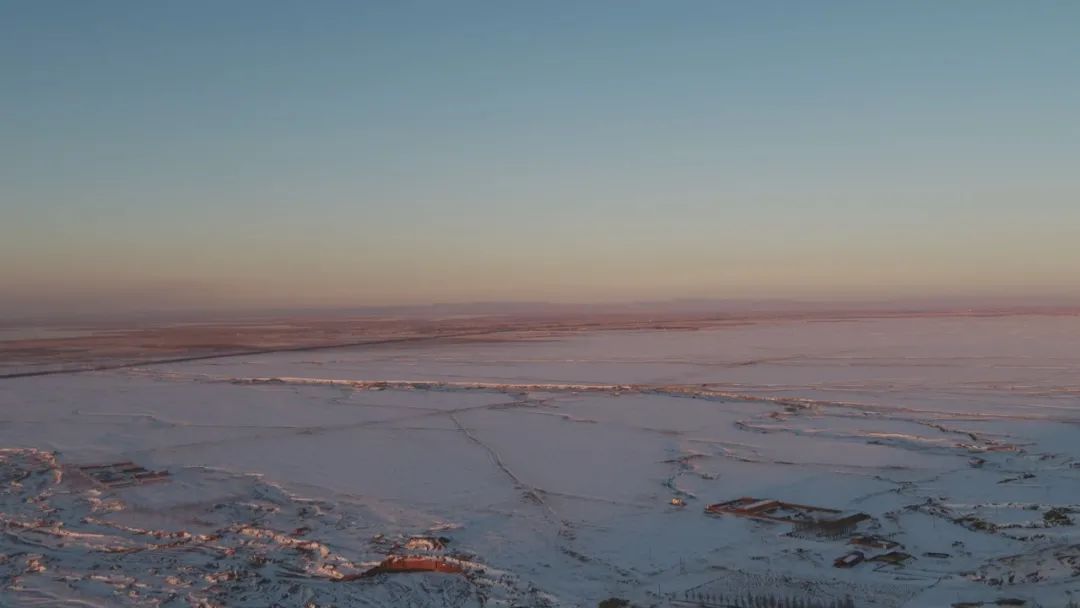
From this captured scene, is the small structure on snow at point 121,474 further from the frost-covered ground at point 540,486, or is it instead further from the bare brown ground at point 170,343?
the bare brown ground at point 170,343

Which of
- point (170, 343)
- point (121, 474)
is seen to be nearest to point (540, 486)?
point (121, 474)

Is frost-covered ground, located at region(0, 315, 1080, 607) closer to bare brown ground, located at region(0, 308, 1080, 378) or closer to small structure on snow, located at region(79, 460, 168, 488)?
small structure on snow, located at region(79, 460, 168, 488)

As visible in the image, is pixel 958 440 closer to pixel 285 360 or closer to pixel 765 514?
pixel 765 514

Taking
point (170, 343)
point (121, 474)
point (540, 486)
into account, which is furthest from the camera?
point (170, 343)

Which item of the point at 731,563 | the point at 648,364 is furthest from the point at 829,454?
the point at 648,364

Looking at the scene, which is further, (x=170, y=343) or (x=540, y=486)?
(x=170, y=343)

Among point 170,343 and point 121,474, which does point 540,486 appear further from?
point 170,343

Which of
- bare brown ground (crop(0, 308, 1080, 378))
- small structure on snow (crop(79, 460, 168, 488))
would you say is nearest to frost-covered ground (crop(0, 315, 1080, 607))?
small structure on snow (crop(79, 460, 168, 488))

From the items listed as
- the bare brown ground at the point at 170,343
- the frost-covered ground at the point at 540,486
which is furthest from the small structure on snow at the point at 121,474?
the bare brown ground at the point at 170,343
